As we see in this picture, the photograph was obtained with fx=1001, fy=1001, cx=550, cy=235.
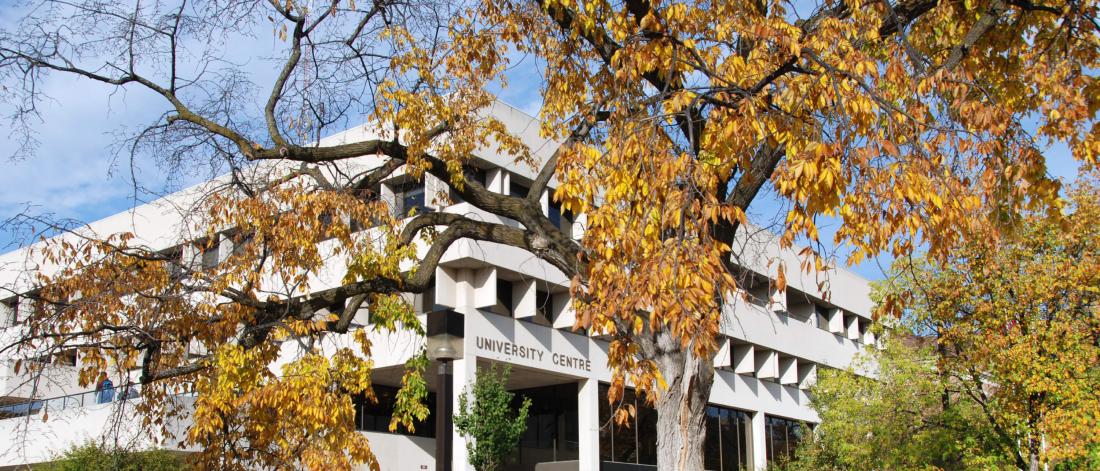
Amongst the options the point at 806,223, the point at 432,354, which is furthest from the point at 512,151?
the point at 432,354

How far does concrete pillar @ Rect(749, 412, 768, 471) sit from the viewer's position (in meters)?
41.2

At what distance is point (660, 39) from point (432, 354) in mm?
18500

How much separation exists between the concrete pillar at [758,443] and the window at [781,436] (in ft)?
2.56

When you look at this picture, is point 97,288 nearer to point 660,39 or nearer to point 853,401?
point 660,39

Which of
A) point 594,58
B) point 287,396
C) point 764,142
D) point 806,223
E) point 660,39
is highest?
point 594,58

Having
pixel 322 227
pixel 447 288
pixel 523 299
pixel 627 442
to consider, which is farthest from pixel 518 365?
pixel 322 227

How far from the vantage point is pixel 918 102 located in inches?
346

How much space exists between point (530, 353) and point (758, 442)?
15.6 metres

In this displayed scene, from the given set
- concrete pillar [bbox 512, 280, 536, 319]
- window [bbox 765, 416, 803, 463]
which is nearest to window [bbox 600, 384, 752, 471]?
window [bbox 765, 416, 803, 463]

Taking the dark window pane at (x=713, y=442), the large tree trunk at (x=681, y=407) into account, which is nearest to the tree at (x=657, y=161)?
the large tree trunk at (x=681, y=407)

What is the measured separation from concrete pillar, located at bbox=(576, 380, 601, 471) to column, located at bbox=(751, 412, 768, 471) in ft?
39.2

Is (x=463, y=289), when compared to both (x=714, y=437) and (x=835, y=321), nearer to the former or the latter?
(x=714, y=437)

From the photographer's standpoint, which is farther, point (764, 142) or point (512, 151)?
point (512, 151)

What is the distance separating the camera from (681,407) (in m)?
8.55
